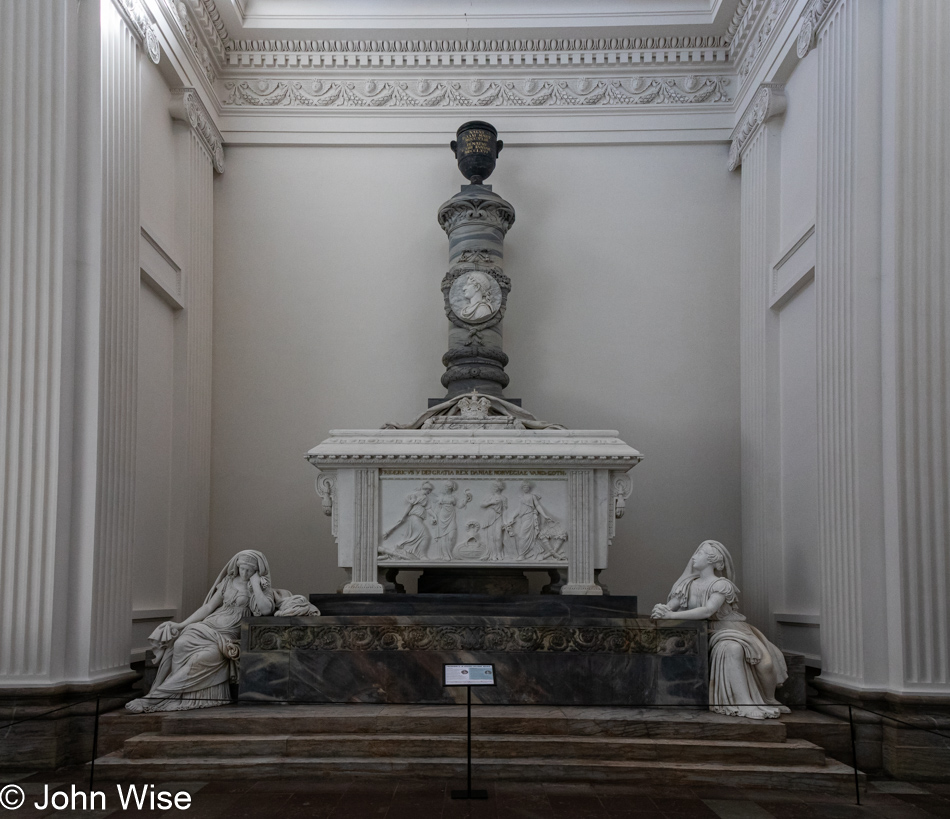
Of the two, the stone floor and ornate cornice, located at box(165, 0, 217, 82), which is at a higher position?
ornate cornice, located at box(165, 0, 217, 82)

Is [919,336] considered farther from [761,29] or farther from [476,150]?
[476,150]

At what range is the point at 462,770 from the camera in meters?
6.10

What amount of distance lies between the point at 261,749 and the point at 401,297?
19.5 feet

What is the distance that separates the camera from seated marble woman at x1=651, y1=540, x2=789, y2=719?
679cm

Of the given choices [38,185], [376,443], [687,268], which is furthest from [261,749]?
[687,268]

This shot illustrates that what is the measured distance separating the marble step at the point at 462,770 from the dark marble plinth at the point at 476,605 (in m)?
1.32

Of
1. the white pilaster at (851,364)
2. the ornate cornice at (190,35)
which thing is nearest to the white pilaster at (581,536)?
the white pilaster at (851,364)

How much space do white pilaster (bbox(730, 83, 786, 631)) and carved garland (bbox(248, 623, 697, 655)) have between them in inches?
103

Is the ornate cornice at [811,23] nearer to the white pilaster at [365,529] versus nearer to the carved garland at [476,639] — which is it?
the carved garland at [476,639]

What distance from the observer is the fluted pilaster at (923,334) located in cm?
657

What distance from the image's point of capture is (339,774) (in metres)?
6.11

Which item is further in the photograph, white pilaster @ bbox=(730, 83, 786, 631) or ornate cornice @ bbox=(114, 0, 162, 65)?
white pilaster @ bbox=(730, 83, 786, 631)

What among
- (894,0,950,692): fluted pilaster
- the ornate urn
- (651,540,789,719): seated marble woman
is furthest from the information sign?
the ornate urn

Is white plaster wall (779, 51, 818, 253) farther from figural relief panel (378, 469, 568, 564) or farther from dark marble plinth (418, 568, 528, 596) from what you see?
dark marble plinth (418, 568, 528, 596)
